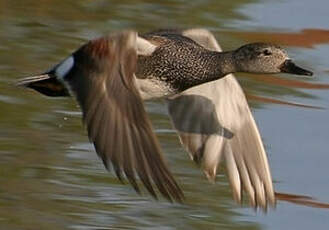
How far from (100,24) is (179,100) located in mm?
2864

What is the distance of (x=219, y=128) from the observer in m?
12.1

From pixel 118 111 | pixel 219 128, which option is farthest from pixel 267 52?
pixel 118 111

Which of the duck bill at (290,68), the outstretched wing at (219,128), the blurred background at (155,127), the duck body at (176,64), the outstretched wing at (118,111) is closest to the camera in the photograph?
the outstretched wing at (118,111)

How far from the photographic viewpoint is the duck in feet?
33.8

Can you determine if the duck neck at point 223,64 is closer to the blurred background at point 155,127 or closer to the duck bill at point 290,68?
the duck bill at point 290,68

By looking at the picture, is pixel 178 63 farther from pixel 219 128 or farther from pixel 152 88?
pixel 219 128

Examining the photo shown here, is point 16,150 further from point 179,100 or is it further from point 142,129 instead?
point 142,129

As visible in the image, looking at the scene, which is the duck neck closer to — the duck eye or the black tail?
the duck eye

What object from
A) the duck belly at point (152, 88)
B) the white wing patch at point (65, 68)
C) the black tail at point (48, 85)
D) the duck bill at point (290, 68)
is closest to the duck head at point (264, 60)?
the duck bill at point (290, 68)

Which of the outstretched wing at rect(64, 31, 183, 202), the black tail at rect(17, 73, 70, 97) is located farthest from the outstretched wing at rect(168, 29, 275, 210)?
the outstretched wing at rect(64, 31, 183, 202)

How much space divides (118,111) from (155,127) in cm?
226

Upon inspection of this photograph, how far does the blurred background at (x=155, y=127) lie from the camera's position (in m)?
11.3

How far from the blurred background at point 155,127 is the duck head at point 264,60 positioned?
72 cm

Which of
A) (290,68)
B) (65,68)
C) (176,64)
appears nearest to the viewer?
(65,68)
